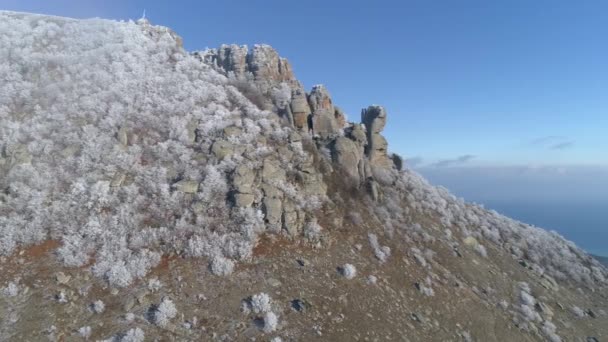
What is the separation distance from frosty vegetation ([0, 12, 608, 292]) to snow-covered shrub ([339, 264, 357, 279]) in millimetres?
96

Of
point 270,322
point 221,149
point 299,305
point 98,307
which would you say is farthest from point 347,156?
point 98,307

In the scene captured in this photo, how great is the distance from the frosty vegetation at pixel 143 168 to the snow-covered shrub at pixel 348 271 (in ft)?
0.32

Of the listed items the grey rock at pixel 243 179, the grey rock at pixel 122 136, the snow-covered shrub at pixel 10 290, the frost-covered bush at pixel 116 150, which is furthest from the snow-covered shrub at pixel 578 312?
the grey rock at pixel 122 136

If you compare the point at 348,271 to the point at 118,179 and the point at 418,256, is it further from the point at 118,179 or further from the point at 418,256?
the point at 118,179

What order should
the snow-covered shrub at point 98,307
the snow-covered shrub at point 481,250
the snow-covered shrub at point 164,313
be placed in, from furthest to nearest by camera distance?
1. the snow-covered shrub at point 481,250
2. the snow-covered shrub at point 98,307
3. the snow-covered shrub at point 164,313

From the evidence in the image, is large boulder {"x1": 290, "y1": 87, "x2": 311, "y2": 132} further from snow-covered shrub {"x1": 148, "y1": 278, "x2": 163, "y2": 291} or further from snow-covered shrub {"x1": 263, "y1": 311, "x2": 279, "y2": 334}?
snow-covered shrub {"x1": 263, "y1": 311, "x2": 279, "y2": 334}

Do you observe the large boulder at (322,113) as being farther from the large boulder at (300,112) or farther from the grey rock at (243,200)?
the grey rock at (243,200)

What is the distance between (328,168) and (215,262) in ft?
47.0

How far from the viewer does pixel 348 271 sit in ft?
72.6

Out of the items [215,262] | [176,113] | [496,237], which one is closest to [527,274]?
[496,237]

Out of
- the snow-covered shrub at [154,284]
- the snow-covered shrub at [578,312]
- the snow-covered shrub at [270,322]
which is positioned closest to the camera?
the snow-covered shrub at [270,322]

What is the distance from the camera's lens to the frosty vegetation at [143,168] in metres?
21.5

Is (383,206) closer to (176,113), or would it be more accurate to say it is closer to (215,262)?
(215,262)

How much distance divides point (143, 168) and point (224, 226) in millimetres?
8142
